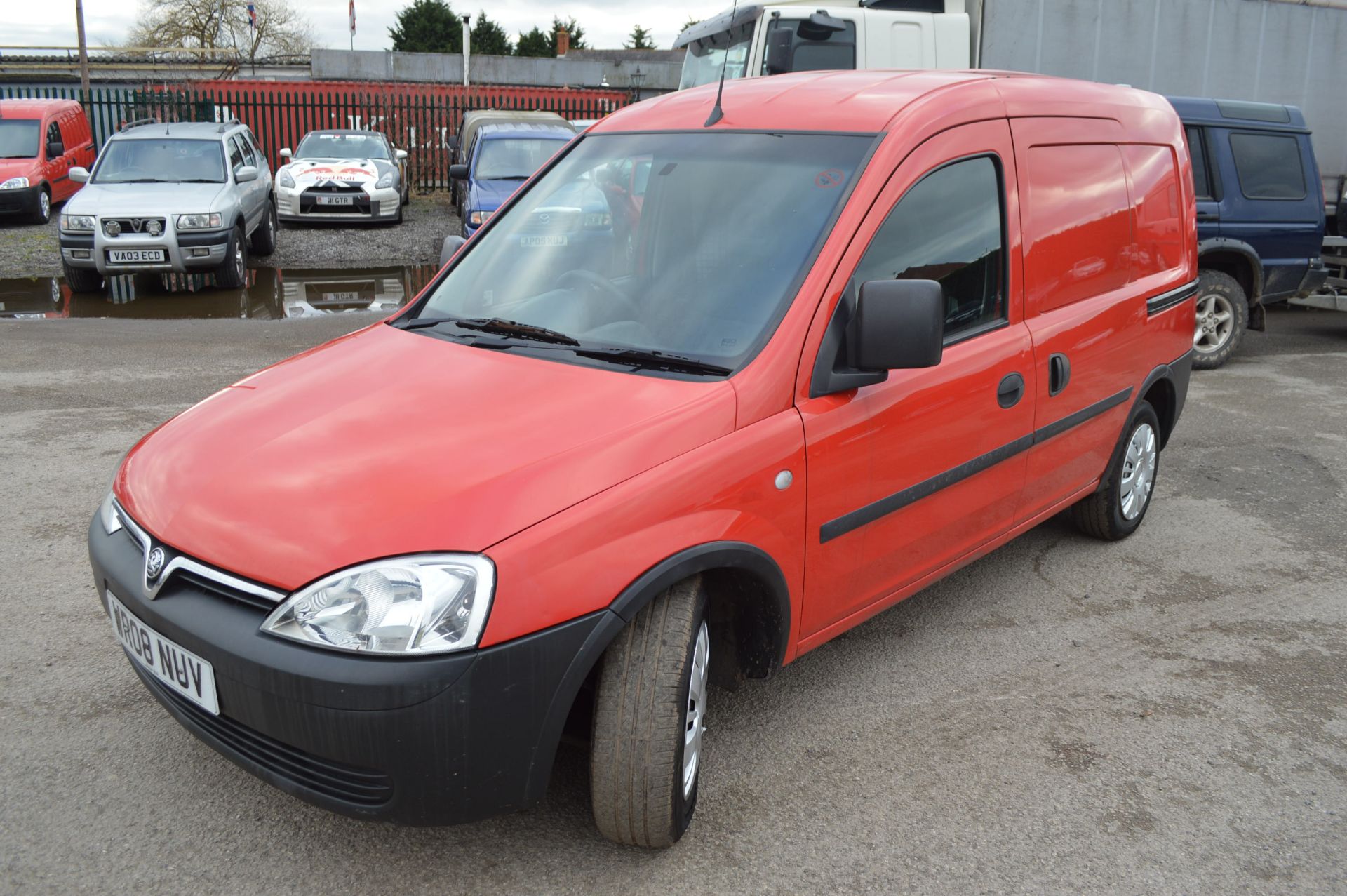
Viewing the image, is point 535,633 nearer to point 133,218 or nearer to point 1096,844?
point 1096,844

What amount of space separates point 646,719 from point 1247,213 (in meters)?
7.86

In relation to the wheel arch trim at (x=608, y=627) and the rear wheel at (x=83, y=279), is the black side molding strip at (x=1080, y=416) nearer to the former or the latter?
the wheel arch trim at (x=608, y=627)

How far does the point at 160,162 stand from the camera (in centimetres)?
1222

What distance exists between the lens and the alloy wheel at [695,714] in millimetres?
2742

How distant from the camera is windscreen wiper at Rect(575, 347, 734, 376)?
113 inches

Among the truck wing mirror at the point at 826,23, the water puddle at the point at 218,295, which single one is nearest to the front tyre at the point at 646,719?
the truck wing mirror at the point at 826,23

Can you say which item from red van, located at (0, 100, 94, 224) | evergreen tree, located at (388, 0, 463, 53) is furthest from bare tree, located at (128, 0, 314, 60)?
red van, located at (0, 100, 94, 224)

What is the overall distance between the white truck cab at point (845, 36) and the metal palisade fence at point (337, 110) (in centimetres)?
1391

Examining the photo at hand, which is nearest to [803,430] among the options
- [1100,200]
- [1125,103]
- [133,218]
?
[1100,200]

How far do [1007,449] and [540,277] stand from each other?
1637 millimetres

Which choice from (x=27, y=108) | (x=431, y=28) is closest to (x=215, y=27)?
(x=431, y=28)

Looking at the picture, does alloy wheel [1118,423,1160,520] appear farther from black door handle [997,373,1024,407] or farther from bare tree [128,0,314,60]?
bare tree [128,0,314,60]

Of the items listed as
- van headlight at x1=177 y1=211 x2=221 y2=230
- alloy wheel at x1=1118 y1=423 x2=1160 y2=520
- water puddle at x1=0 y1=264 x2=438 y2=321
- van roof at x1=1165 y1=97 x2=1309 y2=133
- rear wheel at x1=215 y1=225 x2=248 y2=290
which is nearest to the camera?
alloy wheel at x1=1118 y1=423 x2=1160 y2=520

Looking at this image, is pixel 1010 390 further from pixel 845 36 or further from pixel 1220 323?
pixel 845 36
